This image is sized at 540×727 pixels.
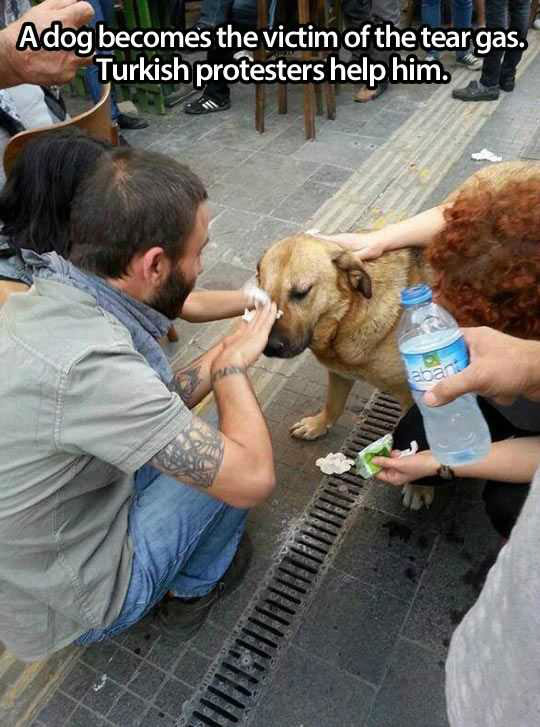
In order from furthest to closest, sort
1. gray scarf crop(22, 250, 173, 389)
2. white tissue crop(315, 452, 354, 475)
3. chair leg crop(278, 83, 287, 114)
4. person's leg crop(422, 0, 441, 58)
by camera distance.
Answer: person's leg crop(422, 0, 441, 58), chair leg crop(278, 83, 287, 114), white tissue crop(315, 452, 354, 475), gray scarf crop(22, 250, 173, 389)

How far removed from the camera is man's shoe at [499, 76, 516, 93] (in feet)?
22.5

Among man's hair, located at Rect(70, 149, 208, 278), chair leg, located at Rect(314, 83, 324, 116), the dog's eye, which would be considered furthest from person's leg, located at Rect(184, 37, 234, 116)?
man's hair, located at Rect(70, 149, 208, 278)

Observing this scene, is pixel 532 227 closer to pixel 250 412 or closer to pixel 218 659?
pixel 250 412

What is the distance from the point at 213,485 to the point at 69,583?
59 centimetres

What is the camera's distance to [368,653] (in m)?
2.29

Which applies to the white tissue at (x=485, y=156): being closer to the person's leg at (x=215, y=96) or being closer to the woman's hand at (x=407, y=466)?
the person's leg at (x=215, y=96)

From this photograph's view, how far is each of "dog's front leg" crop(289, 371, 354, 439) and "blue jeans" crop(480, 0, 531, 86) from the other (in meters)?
5.63

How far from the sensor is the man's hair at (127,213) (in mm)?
1799

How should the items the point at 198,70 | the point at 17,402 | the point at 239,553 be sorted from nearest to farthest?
the point at 17,402
the point at 239,553
the point at 198,70

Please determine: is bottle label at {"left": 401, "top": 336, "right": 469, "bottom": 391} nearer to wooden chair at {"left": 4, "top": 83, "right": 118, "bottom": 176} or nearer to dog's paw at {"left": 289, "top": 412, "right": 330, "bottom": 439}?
dog's paw at {"left": 289, "top": 412, "right": 330, "bottom": 439}

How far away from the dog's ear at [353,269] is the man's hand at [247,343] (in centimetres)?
39

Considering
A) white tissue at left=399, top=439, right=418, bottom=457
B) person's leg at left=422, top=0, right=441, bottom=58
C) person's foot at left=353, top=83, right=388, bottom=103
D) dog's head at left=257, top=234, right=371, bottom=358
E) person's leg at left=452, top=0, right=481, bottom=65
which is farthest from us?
person's leg at left=422, top=0, right=441, bottom=58

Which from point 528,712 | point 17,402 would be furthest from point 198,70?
point 528,712

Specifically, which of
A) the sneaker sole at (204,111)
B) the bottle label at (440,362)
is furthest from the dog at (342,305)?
the sneaker sole at (204,111)
